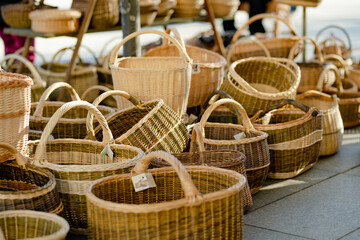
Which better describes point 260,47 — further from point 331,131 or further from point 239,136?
point 239,136

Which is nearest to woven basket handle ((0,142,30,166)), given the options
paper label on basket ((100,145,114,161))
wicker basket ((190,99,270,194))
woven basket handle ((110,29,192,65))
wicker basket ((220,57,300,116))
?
paper label on basket ((100,145,114,161))

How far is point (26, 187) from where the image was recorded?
262 centimetres

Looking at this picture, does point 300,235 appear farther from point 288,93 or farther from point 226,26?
point 226,26

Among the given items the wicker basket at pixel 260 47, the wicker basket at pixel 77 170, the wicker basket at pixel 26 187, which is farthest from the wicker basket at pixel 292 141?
the wicker basket at pixel 260 47

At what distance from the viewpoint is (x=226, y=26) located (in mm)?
7508

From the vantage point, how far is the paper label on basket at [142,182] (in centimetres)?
228

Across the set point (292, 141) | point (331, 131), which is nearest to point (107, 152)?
point (292, 141)

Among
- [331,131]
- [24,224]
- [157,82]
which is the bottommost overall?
[331,131]

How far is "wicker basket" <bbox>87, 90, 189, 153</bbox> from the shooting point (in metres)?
2.86

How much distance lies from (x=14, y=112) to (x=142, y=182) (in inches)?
26.4

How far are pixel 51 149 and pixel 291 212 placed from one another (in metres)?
1.21

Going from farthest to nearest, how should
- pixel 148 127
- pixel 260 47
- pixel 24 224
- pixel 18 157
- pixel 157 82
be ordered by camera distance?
pixel 260 47
pixel 157 82
pixel 148 127
pixel 18 157
pixel 24 224

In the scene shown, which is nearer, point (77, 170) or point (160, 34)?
point (77, 170)

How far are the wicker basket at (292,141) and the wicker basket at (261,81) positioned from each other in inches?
8.2
